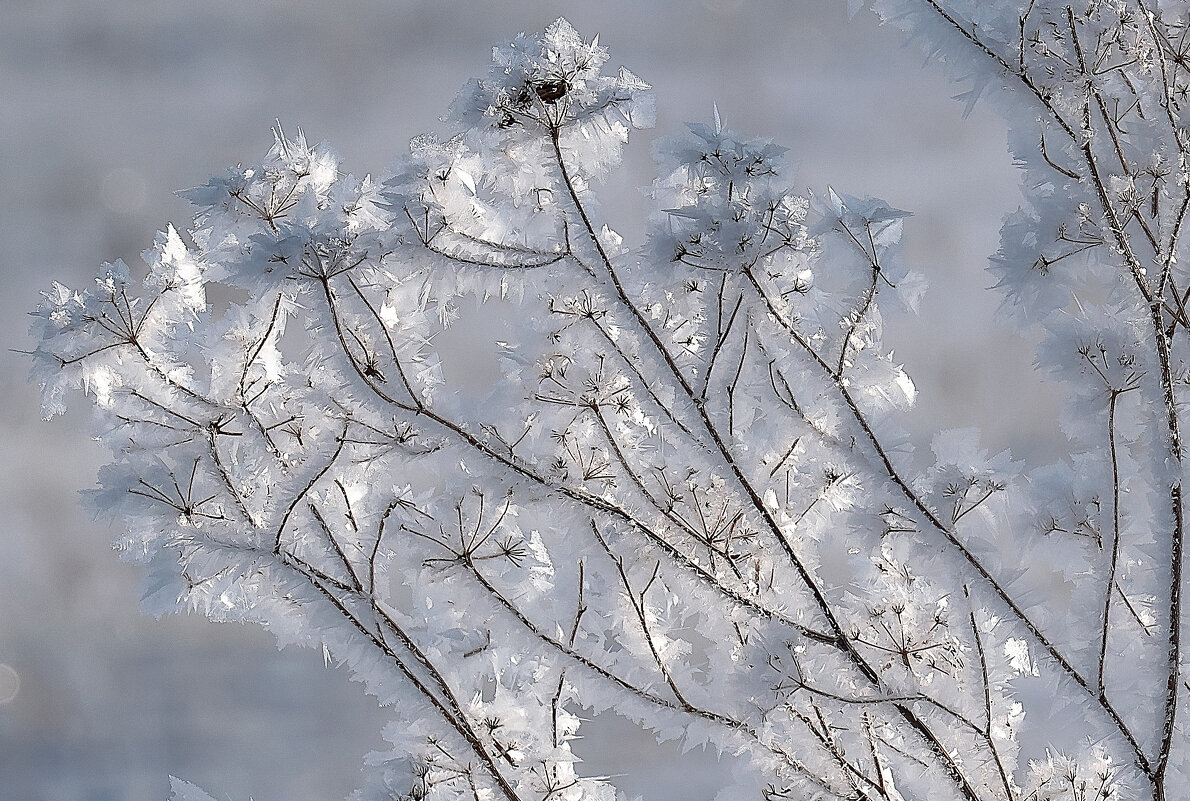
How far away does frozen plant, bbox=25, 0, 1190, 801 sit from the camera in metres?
1.38

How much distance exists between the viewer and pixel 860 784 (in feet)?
5.70

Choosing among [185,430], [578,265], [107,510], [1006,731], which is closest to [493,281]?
[578,265]

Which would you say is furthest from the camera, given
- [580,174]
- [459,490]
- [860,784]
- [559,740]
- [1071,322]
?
[559,740]

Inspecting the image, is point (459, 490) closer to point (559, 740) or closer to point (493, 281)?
point (493, 281)

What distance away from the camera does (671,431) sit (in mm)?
1561

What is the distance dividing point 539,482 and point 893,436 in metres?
0.68

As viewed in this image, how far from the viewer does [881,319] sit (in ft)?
4.92

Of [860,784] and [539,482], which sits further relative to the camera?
[860,784]

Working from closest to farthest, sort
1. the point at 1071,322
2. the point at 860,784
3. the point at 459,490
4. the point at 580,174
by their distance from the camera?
the point at 1071,322
the point at 580,174
the point at 459,490
the point at 860,784

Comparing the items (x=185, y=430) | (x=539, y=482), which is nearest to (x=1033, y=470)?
(x=539, y=482)

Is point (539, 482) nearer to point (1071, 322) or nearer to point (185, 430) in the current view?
point (185, 430)

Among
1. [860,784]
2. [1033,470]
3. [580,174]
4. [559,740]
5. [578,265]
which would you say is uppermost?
[580,174]

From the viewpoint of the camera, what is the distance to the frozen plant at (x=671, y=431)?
4.54ft

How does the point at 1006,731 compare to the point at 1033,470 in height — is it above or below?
below
